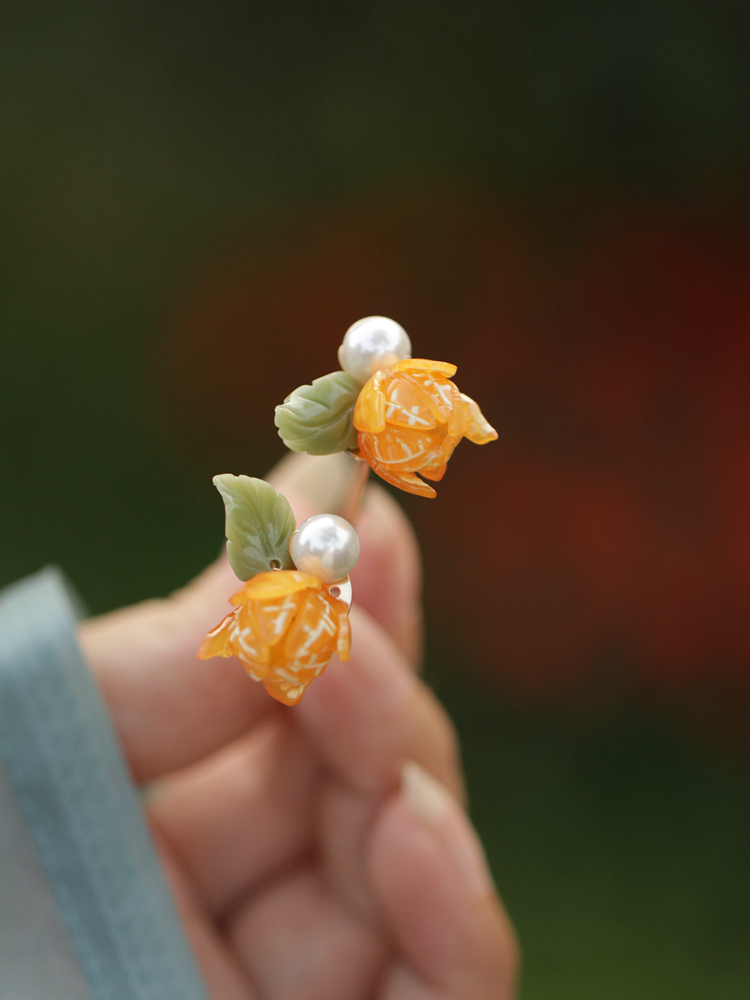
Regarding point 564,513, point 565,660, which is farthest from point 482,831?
point 564,513

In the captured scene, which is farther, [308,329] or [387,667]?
[308,329]

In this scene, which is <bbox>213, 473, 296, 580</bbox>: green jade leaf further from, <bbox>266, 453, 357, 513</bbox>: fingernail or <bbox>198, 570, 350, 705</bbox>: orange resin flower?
<bbox>266, 453, 357, 513</bbox>: fingernail

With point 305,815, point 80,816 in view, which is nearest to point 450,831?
point 305,815

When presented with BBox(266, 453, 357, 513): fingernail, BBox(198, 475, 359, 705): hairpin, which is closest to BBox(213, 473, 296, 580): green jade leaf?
BBox(198, 475, 359, 705): hairpin

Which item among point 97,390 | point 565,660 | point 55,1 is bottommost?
point 565,660

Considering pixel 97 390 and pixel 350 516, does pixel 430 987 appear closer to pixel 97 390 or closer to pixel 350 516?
pixel 350 516

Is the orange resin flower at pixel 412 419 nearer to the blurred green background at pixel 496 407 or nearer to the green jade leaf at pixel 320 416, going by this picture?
the green jade leaf at pixel 320 416

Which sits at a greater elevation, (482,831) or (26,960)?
(26,960)
